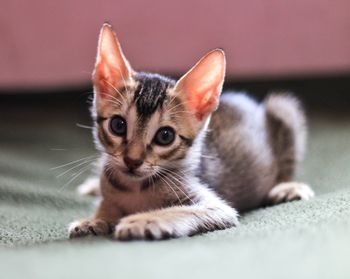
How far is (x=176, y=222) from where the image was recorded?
1.33 metres

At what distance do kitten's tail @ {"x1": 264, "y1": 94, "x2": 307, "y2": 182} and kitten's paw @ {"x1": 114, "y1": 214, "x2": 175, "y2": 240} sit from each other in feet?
2.74

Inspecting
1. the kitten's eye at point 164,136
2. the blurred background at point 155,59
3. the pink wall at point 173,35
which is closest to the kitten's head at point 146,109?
the kitten's eye at point 164,136

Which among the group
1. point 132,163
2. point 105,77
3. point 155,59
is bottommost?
point 155,59

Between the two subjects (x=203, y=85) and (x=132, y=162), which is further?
(x=203, y=85)

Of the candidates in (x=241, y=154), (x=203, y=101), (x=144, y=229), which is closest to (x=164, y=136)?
(x=203, y=101)

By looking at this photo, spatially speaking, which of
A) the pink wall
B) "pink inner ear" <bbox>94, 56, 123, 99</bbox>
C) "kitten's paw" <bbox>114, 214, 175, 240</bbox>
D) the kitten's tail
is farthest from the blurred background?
"kitten's paw" <bbox>114, 214, 175, 240</bbox>

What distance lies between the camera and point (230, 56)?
2.74 metres

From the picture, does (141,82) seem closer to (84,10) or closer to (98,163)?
(98,163)

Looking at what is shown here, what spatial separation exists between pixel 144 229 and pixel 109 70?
0.51m

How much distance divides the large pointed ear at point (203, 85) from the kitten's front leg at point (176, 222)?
0.28m

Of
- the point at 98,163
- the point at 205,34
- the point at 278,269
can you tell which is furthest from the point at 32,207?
the point at 205,34

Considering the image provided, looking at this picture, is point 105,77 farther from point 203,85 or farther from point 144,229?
point 144,229

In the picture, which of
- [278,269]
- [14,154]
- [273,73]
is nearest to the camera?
[278,269]

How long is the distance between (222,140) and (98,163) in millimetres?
409
